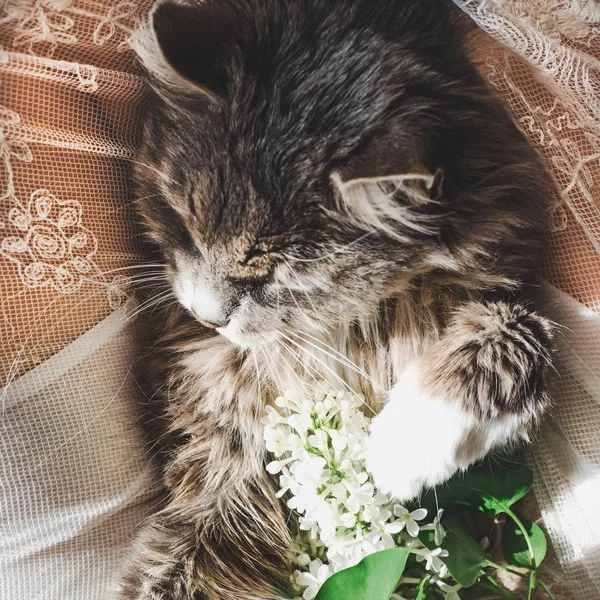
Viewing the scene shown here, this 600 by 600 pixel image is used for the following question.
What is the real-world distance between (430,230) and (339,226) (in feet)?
0.53

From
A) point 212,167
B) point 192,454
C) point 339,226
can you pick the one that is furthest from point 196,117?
point 192,454

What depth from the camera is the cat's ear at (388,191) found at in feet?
2.72

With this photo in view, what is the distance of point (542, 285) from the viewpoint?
4.03 ft

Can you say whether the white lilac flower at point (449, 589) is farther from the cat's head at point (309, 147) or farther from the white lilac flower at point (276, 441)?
the cat's head at point (309, 147)

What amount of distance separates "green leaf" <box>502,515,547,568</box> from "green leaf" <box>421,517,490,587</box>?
0.29 feet

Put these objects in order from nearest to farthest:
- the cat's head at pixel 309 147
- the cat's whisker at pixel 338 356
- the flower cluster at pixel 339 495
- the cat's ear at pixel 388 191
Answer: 1. the cat's ear at pixel 388 191
2. the cat's head at pixel 309 147
3. the flower cluster at pixel 339 495
4. the cat's whisker at pixel 338 356

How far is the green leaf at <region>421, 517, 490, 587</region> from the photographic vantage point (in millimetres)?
Answer: 1073

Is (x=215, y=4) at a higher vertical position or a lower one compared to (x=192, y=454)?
higher

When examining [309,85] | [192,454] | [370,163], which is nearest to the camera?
[370,163]

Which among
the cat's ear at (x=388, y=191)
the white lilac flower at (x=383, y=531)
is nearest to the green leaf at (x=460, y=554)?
the white lilac flower at (x=383, y=531)

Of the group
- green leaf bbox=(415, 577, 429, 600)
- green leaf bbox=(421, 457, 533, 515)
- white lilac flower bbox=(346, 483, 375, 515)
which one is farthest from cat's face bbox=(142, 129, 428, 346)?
green leaf bbox=(415, 577, 429, 600)

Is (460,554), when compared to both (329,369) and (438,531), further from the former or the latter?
(329,369)

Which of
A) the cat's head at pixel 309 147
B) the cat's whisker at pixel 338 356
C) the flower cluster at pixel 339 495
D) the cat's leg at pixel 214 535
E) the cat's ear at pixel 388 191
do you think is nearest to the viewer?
the cat's ear at pixel 388 191

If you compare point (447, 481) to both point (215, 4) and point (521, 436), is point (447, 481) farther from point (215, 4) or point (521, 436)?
point (215, 4)
